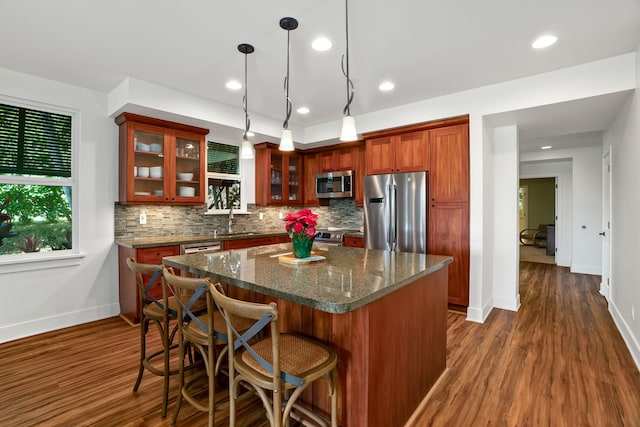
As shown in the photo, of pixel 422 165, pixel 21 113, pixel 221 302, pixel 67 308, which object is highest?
pixel 21 113

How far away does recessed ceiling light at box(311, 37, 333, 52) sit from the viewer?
2.54 m

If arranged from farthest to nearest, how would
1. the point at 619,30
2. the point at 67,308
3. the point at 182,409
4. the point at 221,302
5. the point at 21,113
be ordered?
the point at 67,308
the point at 21,113
the point at 619,30
the point at 182,409
the point at 221,302

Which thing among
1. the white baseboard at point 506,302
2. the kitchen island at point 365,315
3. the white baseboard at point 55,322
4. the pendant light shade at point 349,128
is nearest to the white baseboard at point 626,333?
the white baseboard at point 506,302

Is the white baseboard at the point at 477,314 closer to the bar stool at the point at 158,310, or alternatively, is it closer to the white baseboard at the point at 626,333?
the white baseboard at the point at 626,333

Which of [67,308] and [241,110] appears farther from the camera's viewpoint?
[241,110]

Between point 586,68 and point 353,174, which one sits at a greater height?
point 586,68

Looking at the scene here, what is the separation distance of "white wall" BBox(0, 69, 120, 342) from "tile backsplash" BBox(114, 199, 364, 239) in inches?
7.6

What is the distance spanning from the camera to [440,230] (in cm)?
392

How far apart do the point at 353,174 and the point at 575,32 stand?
10.0ft

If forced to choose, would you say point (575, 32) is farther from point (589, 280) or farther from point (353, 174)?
point (589, 280)

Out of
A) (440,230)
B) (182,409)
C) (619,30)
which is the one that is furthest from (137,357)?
(619,30)

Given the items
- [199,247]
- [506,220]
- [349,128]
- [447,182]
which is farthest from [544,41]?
[199,247]

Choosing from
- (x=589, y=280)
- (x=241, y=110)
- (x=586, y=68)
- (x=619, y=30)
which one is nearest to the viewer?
(x=619, y=30)

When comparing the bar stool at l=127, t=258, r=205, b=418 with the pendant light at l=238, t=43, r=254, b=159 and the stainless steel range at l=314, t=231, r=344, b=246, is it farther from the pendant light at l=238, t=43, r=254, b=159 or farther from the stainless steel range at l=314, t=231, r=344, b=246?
the stainless steel range at l=314, t=231, r=344, b=246
